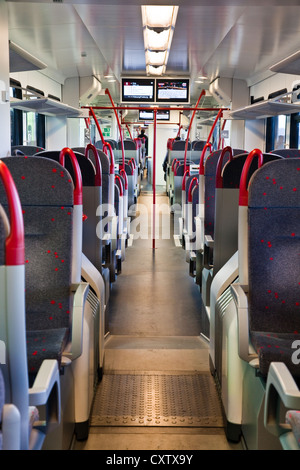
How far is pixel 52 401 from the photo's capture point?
1.85 metres

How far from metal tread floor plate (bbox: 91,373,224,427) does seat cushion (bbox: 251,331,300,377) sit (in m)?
0.59

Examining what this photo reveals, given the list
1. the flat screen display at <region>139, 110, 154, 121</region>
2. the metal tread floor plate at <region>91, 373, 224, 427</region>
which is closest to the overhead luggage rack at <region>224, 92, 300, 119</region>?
the metal tread floor plate at <region>91, 373, 224, 427</region>

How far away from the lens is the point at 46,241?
241 cm

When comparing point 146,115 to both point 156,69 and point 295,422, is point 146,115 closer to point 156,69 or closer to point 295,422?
point 156,69

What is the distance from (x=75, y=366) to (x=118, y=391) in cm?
65

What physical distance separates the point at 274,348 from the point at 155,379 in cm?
118

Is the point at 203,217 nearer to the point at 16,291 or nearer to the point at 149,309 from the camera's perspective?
the point at 149,309

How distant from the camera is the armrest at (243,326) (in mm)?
2273

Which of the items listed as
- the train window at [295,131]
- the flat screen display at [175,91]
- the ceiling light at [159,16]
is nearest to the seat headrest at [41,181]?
the ceiling light at [159,16]

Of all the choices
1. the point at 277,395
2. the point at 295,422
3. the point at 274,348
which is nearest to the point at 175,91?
the point at 274,348

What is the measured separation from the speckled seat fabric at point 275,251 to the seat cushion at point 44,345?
88cm

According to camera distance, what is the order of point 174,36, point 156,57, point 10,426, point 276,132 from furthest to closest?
point 276,132
point 156,57
point 174,36
point 10,426

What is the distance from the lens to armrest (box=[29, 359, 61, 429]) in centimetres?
159
